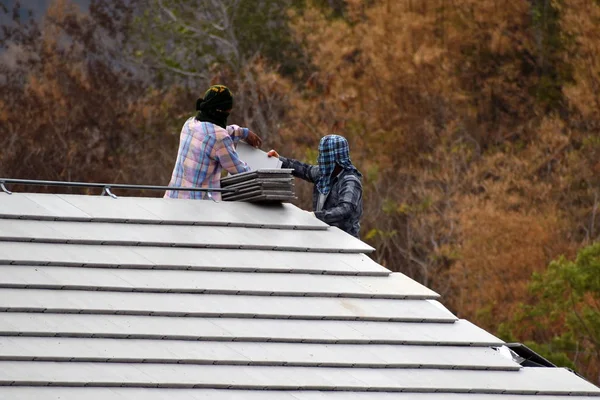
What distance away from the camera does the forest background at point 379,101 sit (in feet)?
99.2

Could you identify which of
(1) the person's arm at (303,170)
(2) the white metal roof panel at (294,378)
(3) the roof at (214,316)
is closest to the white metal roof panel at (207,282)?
(3) the roof at (214,316)

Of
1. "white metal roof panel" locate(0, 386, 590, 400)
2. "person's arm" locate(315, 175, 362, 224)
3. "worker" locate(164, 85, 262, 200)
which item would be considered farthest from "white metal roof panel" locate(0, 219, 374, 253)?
"white metal roof panel" locate(0, 386, 590, 400)

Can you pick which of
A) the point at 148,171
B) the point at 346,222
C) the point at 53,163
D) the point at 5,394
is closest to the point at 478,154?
the point at 148,171

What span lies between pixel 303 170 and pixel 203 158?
87 cm

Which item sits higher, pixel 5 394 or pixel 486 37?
pixel 486 37

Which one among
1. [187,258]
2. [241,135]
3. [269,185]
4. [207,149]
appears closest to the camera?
[187,258]

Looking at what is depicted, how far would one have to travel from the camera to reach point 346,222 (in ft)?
31.6

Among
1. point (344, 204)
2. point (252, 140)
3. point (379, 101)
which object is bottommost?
point (379, 101)

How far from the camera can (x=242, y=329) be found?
26.6ft

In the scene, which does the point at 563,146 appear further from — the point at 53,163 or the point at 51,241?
the point at 51,241

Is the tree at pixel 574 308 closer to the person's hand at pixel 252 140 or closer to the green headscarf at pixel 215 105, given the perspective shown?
the person's hand at pixel 252 140

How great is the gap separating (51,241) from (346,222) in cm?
209

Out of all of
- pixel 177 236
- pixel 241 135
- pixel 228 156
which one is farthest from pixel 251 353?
pixel 241 135

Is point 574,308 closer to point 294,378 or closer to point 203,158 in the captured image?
point 203,158
